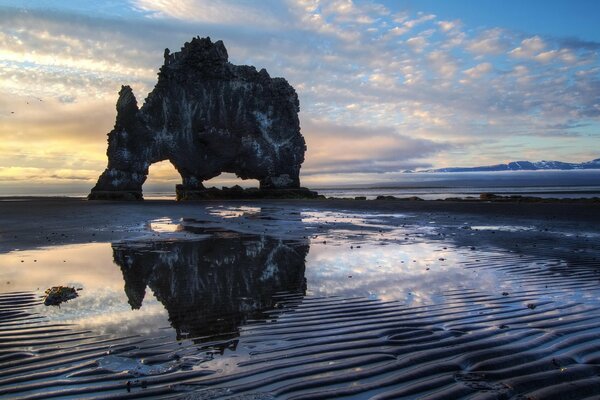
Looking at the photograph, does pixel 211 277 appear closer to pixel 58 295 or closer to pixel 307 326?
pixel 58 295

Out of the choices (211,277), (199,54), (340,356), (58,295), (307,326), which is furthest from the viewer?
(199,54)

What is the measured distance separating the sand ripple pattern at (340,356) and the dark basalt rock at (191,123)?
204 ft

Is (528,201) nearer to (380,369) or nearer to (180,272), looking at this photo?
(180,272)

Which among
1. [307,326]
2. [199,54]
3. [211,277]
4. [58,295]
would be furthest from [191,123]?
[307,326]

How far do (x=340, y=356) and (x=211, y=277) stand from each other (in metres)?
5.73

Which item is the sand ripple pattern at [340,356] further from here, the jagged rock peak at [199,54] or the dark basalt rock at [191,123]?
the jagged rock peak at [199,54]

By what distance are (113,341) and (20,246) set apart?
12.8m

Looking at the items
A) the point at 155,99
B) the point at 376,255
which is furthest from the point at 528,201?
the point at 155,99

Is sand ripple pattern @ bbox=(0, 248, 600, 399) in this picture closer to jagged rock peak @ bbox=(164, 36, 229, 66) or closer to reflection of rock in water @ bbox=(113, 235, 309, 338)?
reflection of rock in water @ bbox=(113, 235, 309, 338)

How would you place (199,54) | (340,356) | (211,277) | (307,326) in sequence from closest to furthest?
1. (340,356)
2. (307,326)
3. (211,277)
4. (199,54)

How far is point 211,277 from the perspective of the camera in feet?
34.0

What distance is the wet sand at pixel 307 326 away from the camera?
4531 millimetres

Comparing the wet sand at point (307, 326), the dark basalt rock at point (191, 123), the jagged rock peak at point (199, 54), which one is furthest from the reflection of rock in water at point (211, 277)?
the jagged rock peak at point (199, 54)

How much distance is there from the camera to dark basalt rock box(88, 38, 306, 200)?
66.4m
